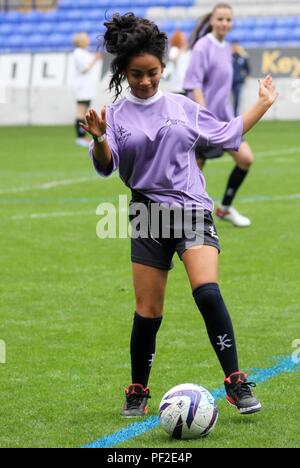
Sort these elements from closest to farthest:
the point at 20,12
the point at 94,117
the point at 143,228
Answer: the point at 94,117 → the point at 143,228 → the point at 20,12

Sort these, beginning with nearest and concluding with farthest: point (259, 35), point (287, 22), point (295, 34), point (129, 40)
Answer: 1. point (129, 40)
2. point (295, 34)
3. point (259, 35)
4. point (287, 22)

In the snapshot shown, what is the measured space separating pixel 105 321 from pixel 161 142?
246cm

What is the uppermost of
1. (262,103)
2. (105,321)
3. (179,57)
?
(262,103)

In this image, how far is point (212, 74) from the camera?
1144 cm

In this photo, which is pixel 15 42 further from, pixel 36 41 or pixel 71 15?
pixel 71 15

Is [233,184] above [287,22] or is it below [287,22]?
above

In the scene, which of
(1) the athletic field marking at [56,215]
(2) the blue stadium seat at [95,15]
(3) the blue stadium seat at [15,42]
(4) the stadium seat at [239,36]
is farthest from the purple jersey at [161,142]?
(2) the blue stadium seat at [95,15]

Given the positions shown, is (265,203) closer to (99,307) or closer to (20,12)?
(99,307)

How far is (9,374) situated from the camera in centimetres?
625

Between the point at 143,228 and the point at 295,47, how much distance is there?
2139 cm

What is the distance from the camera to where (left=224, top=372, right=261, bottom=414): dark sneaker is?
17.2ft

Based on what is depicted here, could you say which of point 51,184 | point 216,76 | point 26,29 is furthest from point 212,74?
point 26,29

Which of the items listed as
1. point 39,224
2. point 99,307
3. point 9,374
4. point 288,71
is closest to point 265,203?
point 39,224
